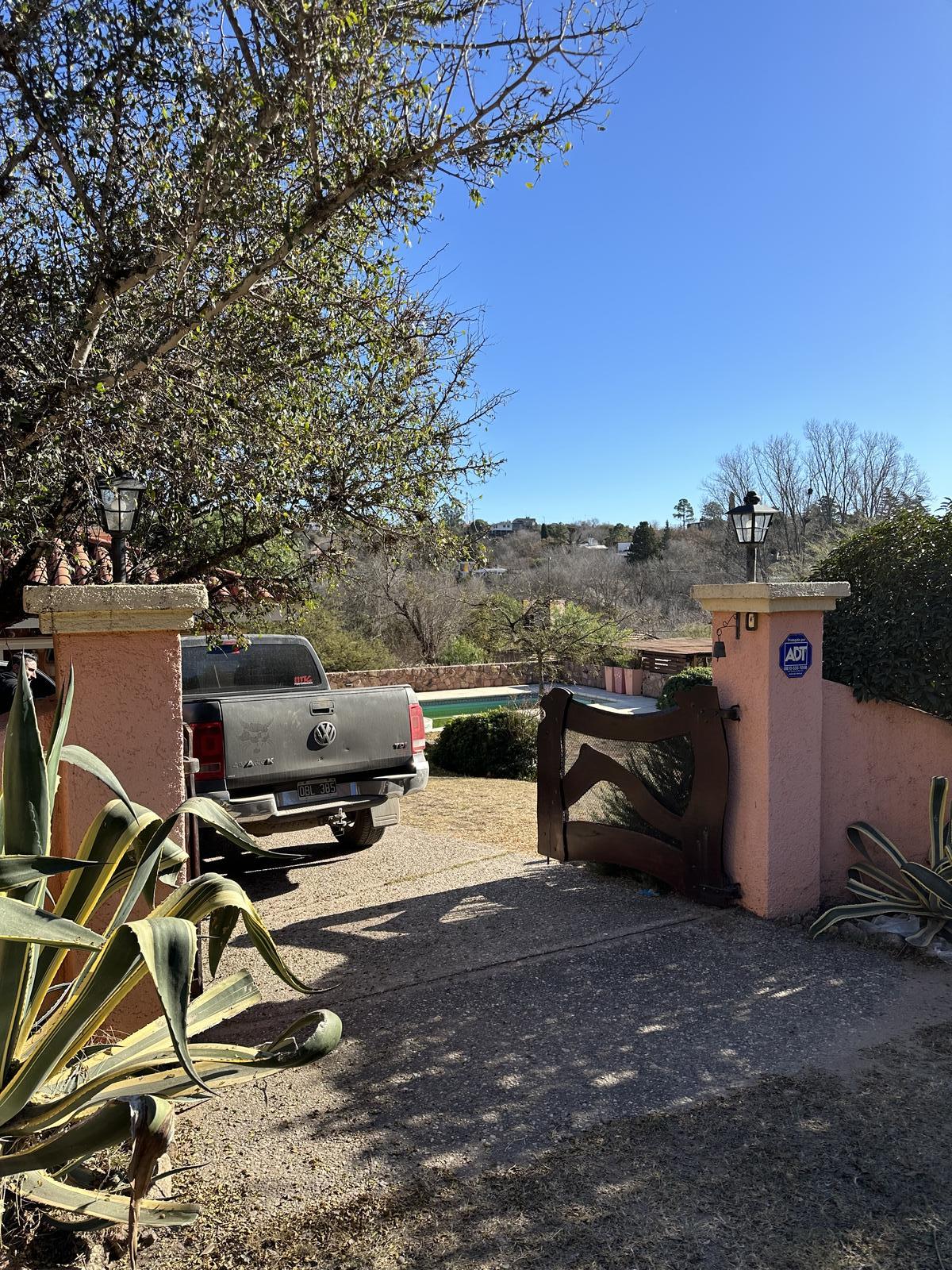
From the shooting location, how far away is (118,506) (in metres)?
5.85

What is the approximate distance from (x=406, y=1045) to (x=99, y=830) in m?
1.73

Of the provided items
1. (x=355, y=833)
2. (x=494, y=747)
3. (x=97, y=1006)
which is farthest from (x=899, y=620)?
(x=494, y=747)

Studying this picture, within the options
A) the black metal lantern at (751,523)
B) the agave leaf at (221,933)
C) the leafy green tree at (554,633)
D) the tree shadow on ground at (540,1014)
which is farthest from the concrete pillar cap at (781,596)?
the leafy green tree at (554,633)

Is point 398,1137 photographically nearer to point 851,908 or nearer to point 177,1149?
point 177,1149

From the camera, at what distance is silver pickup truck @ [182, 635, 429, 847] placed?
5691 millimetres

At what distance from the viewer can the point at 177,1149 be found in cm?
308

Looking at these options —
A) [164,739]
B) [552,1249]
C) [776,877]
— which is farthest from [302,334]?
[552,1249]

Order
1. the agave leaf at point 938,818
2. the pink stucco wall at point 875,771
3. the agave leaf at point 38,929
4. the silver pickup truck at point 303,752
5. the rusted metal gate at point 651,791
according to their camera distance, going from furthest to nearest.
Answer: the silver pickup truck at point 303,752 → the pink stucco wall at point 875,771 → the rusted metal gate at point 651,791 → the agave leaf at point 938,818 → the agave leaf at point 38,929

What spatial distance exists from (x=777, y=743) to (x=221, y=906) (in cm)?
356

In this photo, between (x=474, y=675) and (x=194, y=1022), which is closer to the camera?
(x=194, y=1022)

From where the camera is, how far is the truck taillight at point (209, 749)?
5603 mm

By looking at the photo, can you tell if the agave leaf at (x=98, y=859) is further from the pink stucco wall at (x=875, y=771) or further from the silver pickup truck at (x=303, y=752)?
the pink stucco wall at (x=875, y=771)

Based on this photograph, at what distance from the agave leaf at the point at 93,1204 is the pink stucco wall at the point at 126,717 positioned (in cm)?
142

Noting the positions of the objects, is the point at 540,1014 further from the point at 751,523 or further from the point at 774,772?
the point at 751,523
